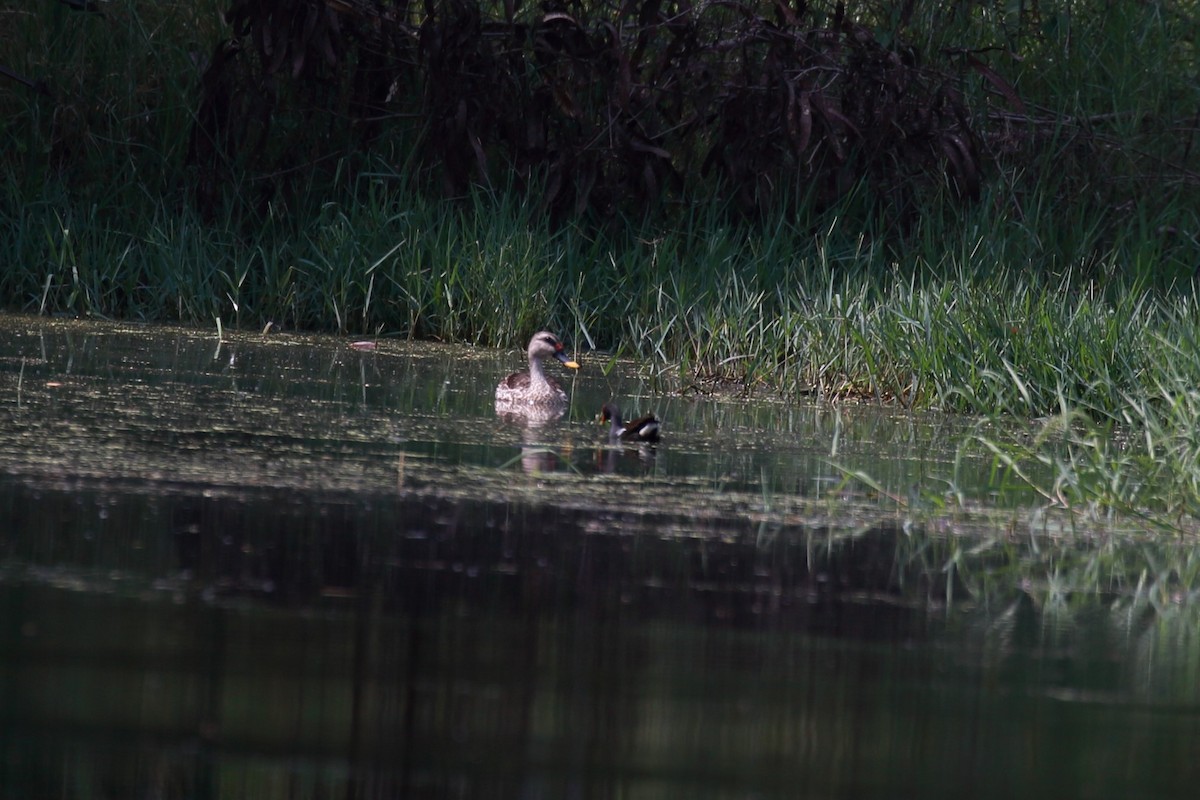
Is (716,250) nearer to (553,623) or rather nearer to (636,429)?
(636,429)

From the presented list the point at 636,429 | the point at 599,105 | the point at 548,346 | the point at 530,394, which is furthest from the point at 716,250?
the point at 636,429

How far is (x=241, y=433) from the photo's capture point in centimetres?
584

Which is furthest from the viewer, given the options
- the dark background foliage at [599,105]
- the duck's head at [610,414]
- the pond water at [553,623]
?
the dark background foliage at [599,105]

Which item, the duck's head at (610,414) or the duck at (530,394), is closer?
the duck's head at (610,414)

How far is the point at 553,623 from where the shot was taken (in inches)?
134

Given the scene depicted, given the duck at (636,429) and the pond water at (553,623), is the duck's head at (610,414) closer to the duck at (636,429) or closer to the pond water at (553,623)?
the duck at (636,429)

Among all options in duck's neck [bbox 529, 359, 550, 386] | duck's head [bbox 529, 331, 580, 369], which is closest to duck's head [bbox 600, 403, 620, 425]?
duck's neck [bbox 529, 359, 550, 386]

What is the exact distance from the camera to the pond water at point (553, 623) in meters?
2.61

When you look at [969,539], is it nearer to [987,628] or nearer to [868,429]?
[987,628]

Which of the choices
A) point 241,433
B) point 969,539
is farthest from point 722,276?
point 969,539

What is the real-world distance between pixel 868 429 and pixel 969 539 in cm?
245

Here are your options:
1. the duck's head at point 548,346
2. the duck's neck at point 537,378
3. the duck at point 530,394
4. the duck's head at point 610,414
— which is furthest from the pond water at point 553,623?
the duck's head at point 548,346

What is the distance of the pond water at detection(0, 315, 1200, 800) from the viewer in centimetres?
261

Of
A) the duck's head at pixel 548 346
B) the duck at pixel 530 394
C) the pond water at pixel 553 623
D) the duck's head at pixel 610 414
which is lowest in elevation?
the pond water at pixel 553 623
